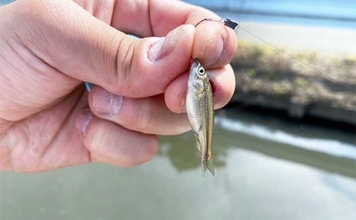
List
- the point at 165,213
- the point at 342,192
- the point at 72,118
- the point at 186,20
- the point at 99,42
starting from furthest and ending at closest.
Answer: the point at 342,192 < the point at 165,213 < the point at 72,118 < the point at 186,20 < the point at 99,42

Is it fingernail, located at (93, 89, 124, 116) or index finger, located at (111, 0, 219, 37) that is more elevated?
index finger, located at (111, 0, 219, 37)

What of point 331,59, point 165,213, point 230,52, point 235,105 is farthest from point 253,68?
point 230,52

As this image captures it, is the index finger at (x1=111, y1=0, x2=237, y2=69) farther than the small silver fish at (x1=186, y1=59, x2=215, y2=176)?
Yes

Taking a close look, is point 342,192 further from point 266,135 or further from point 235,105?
point 235,105

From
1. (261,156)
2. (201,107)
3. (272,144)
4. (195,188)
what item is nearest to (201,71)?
(201,107)

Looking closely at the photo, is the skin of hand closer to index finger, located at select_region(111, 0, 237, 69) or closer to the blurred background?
index finger, located at select_region(111, 0, 237, 69)

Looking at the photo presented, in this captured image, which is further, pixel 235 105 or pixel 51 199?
pixel 235 105

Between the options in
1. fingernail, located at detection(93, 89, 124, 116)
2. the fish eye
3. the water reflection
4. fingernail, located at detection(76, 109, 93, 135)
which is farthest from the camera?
the water reflection

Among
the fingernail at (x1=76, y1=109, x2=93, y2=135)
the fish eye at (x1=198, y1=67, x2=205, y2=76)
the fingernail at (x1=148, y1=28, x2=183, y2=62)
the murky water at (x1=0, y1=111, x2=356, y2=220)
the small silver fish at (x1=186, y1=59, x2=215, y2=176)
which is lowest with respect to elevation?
the murky water at (x1=0, y1=111, x2=356, y2=220)

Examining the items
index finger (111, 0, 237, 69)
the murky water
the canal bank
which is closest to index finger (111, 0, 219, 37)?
index finger (111, 0, 237, 69)
